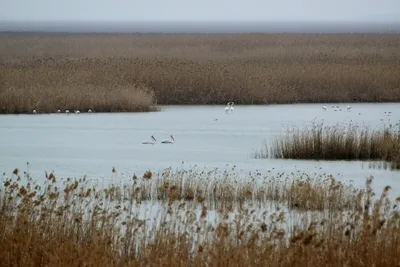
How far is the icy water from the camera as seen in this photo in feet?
44.2

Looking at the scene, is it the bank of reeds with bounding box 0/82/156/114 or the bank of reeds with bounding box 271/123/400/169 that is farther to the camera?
the bank of reeds with bounding box 0/82/156/114

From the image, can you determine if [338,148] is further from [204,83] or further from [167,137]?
[204,83]

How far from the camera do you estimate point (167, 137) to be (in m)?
17.9

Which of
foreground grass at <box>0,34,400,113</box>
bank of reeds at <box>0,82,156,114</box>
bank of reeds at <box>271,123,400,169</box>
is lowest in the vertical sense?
bank of reeds at <box>271,123,400,169</box>

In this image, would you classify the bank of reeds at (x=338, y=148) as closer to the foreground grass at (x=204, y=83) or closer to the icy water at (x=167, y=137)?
the icy water at (x=167, y=137)

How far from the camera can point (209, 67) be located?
2567 centimetres

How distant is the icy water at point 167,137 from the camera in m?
13.5

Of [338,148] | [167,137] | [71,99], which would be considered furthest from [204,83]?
[338,148]

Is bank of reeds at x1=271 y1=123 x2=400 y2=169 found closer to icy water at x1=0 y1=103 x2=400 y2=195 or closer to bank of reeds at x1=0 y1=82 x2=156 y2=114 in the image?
icy water at x1=0 y1=103 x2=400 y2=195

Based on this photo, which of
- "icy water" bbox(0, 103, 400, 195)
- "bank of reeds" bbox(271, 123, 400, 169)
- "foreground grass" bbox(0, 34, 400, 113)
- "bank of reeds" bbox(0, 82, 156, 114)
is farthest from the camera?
"foreground grass" bbox(0, 34, 400, 113)

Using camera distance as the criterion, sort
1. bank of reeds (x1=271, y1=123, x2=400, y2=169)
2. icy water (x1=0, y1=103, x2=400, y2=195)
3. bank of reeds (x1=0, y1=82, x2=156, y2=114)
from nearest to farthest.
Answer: icy water (x1=0, y1=103, x2=400, y2=195), bank of reeds (x1=271, y1=123, x2=400, y2=169), bank of reeds (x1=0, y1=82, x2=156, y2=114)

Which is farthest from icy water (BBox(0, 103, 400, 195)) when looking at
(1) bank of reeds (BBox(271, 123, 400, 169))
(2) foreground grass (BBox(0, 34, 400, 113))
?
(2) foreground grass (BBox(0, 34, 400, 113))

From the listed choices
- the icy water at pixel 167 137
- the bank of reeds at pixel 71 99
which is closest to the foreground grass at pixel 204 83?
the bank of reeds at pixel 71 99

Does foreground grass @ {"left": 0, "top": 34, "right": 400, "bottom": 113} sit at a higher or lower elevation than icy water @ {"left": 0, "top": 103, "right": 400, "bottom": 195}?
higher
